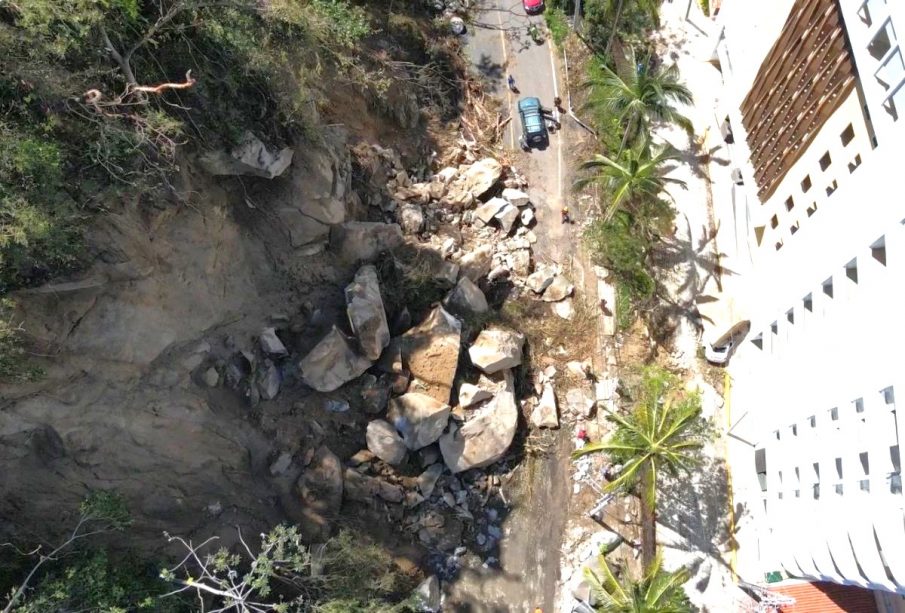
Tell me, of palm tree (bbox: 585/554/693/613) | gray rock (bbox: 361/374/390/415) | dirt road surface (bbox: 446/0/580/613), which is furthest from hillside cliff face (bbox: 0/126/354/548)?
palm tree (bbox: 585/554/693/613)

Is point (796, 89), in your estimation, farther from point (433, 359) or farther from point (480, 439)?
point (480, 439)

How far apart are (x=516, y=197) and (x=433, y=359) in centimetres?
838

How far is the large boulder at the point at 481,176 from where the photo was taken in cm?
2464

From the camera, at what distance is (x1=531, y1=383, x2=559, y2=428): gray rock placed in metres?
22.0

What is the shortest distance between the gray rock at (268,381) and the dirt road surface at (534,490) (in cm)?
902

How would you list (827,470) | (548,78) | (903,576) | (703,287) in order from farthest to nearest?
(548,78) → (703,287) → (827,470) → (903,576)

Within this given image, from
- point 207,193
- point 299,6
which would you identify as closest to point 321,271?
point 207,193

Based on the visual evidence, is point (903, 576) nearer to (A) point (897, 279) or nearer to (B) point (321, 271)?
(A) point (897, 279)

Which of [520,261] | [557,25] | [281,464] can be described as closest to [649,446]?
[520,261]

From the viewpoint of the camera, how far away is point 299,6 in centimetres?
1825

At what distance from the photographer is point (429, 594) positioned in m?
19.7

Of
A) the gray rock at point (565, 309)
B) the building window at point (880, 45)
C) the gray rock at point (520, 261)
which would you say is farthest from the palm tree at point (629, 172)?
the building window at point (880, 45)

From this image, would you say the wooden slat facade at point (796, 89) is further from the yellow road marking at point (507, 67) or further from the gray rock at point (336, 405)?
the gray rock at point (336, 405)

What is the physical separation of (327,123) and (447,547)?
15905 millimetres
